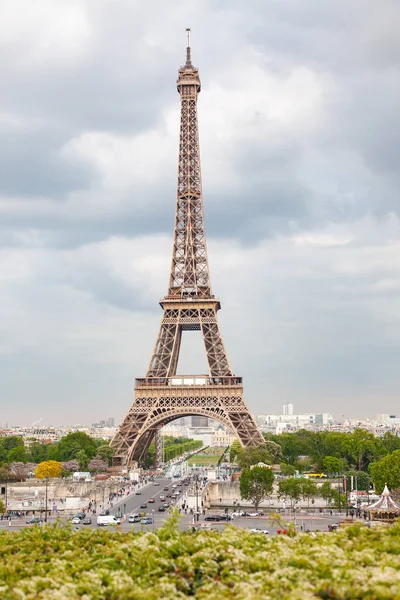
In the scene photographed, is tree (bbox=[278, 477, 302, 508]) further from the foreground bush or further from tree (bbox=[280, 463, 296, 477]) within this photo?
the foreground bush

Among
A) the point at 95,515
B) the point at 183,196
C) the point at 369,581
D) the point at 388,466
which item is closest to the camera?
the point at 369,581

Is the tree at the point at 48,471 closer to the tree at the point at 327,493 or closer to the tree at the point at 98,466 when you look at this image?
the tree at the point at 98,466

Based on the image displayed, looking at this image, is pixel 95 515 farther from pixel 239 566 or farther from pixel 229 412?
pixel 239 566

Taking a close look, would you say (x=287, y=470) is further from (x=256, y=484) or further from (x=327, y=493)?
(x=256, y=484)


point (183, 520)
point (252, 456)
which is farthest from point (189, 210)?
point (183, 520)

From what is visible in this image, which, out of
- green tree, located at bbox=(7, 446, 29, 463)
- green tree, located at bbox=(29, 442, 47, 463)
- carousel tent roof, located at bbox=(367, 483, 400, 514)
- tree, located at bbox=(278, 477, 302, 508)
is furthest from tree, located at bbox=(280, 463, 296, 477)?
green tree, located at bbox=(29, 442, 47, 463)

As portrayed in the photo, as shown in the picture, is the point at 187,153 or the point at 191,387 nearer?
the point at 191,387

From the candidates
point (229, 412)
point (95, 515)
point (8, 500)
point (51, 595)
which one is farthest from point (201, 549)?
point (229, 412)
